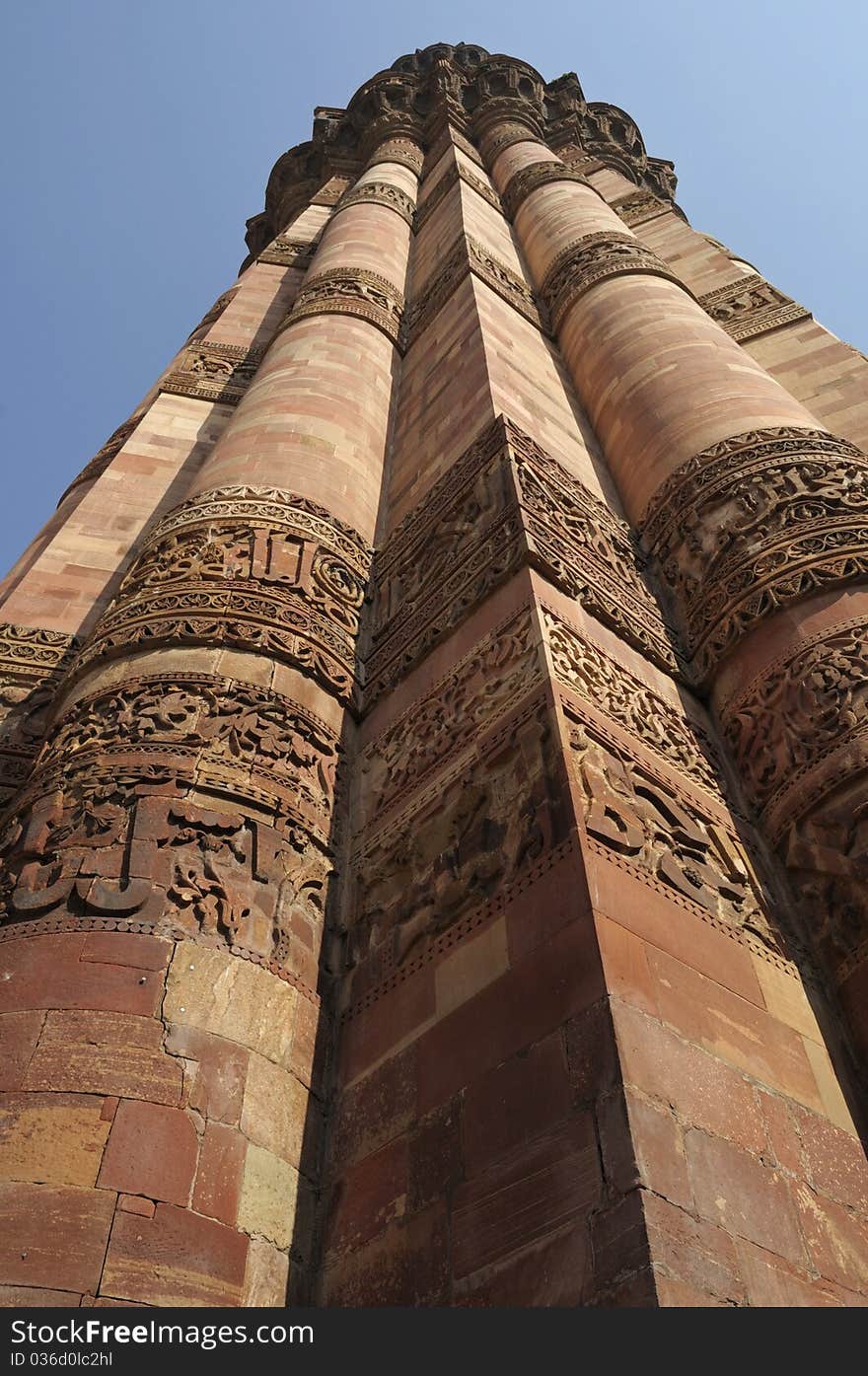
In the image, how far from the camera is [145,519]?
343 inches

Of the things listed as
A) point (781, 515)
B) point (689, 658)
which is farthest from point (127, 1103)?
point (781, 515)

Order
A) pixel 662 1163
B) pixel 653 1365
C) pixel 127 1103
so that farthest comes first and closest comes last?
pixel 127 1103 < pixel 662 1163 < pixel 653 1365

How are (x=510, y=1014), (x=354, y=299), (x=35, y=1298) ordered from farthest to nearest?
(x=354, y=299), (x=510, y=1014), (x=35, y=1298)

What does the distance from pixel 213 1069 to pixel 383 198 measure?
1428cm

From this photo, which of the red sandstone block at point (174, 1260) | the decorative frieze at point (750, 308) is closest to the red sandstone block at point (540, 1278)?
the red sandstone block at point (174, 1260)

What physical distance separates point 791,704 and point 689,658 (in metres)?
1.02

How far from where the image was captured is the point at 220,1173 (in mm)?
3039

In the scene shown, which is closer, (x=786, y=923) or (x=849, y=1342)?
(x=849, y=1342)

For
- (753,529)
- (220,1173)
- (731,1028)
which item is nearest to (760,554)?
(753,529)

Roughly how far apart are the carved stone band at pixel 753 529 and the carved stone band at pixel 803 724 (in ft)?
1.33

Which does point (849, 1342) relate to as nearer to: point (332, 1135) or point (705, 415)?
point (332, 1135)

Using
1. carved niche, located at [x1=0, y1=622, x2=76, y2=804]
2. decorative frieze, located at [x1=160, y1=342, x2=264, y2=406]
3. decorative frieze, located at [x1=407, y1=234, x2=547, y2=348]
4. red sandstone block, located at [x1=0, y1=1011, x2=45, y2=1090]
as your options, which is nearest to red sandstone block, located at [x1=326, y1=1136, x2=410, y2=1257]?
red sandstone block, located at [x1=0, y1=1011, x2=45, y2=1090]

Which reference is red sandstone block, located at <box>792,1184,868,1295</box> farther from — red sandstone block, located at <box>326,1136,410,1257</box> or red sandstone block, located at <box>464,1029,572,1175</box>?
red sandstone block, located at <box>326,1136,410,1257</box>

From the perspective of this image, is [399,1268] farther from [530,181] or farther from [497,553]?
[530,181]
